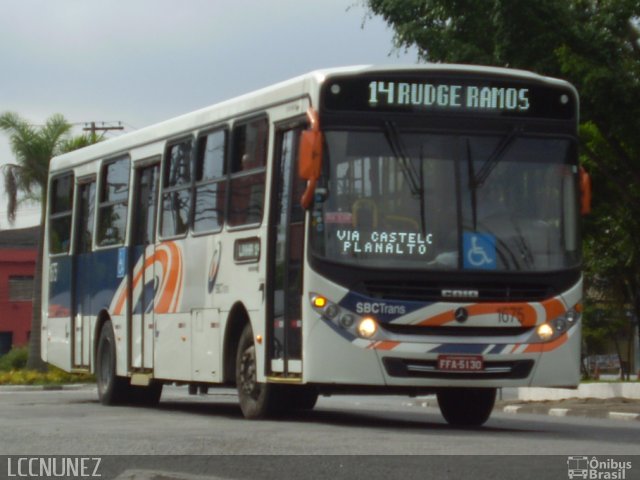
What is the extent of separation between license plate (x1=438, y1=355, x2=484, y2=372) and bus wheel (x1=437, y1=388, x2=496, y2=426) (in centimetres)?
178

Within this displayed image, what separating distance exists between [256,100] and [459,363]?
372cm

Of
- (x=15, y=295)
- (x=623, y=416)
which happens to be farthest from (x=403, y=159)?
(x=15, y=295)

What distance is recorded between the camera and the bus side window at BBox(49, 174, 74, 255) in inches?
936

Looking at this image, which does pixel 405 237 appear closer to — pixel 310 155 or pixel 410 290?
pixel 410 290

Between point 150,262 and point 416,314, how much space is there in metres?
5.72

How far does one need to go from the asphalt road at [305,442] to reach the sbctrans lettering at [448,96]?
3121 millimetres

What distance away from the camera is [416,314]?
50.2 ft

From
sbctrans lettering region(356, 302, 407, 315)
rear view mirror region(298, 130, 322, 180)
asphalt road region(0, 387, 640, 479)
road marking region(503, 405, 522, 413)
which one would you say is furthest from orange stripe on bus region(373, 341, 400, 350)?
road marking region(503, 405, 522, 413)

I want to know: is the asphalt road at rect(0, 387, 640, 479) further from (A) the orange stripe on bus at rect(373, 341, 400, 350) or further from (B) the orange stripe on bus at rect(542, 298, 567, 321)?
(B) the orange stripe on bus at rect(542, 298, 567, 321)

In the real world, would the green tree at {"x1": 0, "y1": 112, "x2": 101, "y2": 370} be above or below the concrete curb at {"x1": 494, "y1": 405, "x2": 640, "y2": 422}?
above

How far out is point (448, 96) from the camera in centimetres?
1588
